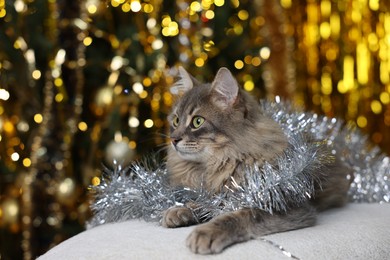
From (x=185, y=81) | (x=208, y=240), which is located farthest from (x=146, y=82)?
(x=208, y=240)

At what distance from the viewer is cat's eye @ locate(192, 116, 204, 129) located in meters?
1.35

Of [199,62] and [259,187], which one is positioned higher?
[199,62]

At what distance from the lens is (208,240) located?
1.06m

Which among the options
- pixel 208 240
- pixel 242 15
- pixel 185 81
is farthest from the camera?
Answer: pixel 242 15

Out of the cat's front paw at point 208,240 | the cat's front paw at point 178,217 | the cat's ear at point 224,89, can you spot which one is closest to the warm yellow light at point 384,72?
the cat's ear at point 224,89

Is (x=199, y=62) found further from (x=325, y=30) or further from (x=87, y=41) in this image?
(x=325, y=30)

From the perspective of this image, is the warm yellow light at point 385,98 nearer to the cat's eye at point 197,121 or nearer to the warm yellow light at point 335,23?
the warm yellow light at point 335,23

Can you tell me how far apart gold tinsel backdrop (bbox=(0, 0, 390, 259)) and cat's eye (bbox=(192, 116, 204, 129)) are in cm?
68

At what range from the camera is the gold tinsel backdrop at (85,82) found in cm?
206

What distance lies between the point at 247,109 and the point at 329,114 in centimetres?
131

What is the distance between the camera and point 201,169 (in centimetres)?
139

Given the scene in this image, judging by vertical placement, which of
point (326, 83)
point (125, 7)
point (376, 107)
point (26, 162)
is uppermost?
point (125, 7)

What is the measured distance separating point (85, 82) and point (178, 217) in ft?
3.55

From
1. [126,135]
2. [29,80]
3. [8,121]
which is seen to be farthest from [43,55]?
[126,135]
